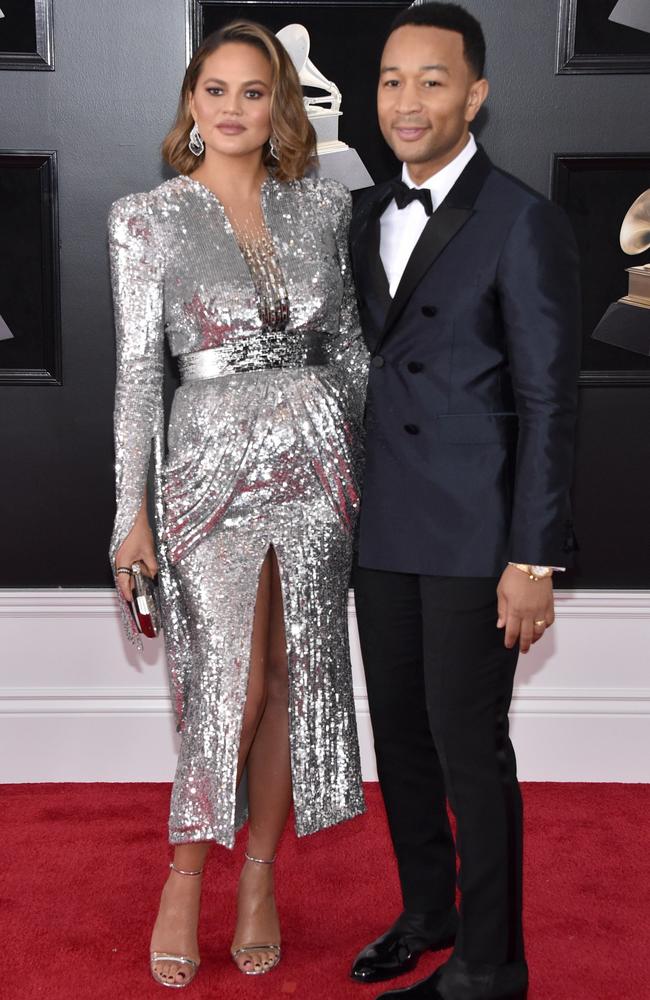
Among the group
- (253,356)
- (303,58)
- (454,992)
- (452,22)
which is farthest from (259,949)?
(303,58)

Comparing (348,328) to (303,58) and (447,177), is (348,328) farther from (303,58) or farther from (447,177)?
(303,58)

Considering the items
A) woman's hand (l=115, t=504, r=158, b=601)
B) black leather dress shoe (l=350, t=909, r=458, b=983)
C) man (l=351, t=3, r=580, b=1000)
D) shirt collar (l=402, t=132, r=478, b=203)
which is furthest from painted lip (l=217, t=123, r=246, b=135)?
black leather dress shoe (l=350, t=909, r=458, b=983)

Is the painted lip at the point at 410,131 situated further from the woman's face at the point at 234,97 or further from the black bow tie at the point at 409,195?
the woman's face at the point at 234,97

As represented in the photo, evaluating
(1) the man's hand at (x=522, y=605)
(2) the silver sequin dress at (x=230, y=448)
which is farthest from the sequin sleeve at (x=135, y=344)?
(1) the man's hand at (x=522, y=605)

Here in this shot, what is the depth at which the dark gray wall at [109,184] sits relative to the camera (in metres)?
3.22

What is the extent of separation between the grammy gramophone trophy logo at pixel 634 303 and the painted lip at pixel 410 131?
4.35 feet

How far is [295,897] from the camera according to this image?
9.21ft

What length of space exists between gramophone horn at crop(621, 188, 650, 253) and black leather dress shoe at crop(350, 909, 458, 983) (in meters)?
1.89

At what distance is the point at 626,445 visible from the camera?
135 inches

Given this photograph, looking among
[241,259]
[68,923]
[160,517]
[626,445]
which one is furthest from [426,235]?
[68,923]

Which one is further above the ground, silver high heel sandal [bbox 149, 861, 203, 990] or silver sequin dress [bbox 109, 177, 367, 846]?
silver sequin dress [bbox 109, 177, 367, 846]

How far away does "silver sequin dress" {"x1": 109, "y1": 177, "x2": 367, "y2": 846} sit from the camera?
234 cm

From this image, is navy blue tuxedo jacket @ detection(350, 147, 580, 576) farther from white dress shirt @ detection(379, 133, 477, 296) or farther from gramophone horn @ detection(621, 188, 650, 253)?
gramophone horn @ detection(621, 188, 650, 253)

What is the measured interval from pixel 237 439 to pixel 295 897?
1.19m
